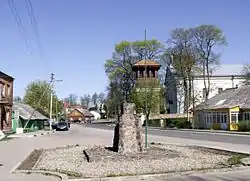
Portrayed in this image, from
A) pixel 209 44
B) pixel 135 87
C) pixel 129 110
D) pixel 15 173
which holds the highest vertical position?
pixel 209 44

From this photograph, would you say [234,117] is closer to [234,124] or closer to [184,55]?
[234,124]

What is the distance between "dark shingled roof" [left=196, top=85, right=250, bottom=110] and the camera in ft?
189

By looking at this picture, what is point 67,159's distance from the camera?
18.4 meters

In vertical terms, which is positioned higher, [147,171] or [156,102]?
[156,102]

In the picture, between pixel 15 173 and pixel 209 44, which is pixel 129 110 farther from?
pixel 209 44

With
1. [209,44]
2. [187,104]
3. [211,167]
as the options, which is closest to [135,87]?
[187,104]

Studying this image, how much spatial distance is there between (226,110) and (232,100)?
11.0ft

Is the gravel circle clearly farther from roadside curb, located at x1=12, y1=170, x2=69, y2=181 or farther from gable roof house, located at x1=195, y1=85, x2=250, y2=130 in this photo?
Result: gable roof house, located at x1=195, y1=85, x2=250, y2=130

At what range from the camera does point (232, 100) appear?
60375 mm

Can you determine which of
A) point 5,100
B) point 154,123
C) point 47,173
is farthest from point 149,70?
point 47,173

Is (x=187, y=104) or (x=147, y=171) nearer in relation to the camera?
(x=147, y=171)

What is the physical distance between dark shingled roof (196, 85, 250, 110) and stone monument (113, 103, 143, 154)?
3851 centimetres

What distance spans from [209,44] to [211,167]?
5820 cm

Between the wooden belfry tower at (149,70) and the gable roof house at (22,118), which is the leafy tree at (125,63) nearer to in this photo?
the wooden belfry tower at (149,70)
